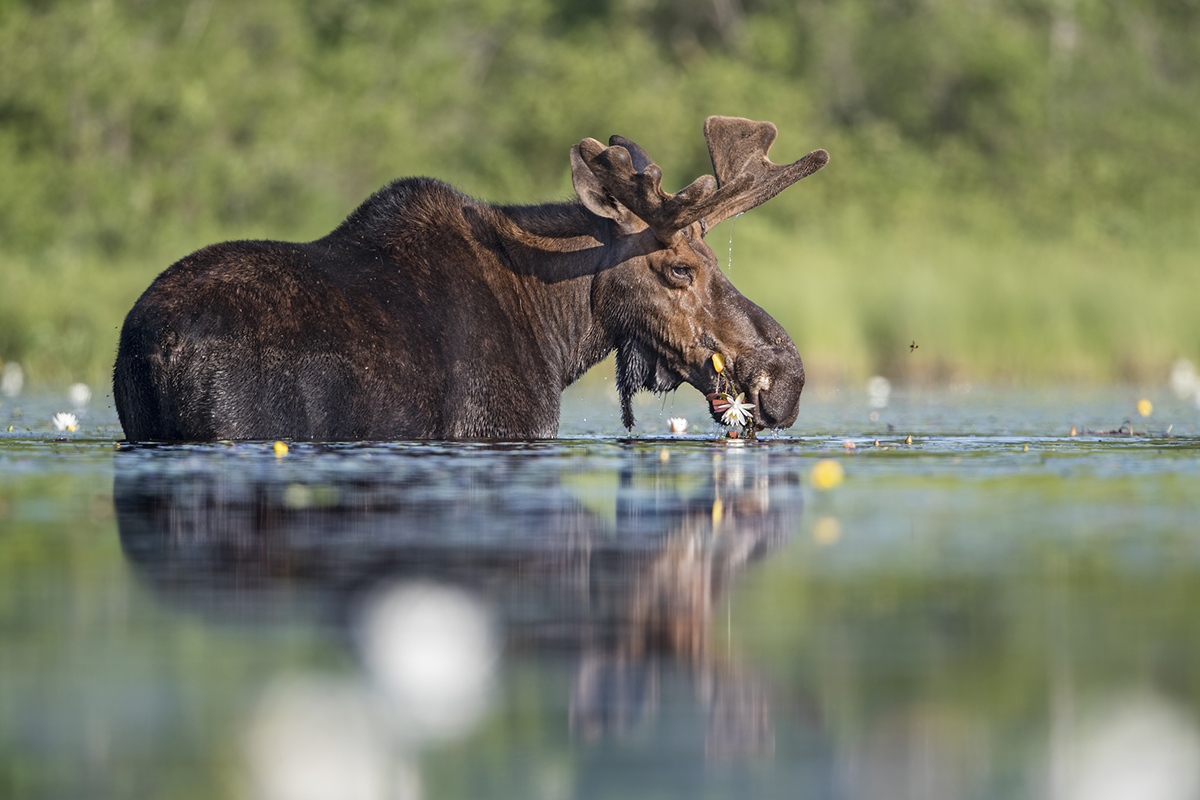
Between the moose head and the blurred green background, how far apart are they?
9.63 metres

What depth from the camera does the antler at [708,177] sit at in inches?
333

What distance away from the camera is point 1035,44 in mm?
38156

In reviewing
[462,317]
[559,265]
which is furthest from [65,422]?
[559,265]

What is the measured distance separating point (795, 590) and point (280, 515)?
1981 mm

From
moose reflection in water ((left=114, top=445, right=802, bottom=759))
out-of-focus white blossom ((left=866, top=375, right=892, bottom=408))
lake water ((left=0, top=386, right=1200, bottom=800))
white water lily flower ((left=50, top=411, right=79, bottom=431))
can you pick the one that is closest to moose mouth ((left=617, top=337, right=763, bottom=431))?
moose reflection in water ((left=114, top=445, right=802, bottom=759))

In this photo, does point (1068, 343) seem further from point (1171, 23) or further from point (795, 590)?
point (1171, 23)

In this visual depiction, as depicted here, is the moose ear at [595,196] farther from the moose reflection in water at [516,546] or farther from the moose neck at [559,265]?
the moose reflection in water at [516,546]

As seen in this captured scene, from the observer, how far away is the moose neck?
8.88 metres

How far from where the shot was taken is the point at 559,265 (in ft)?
29.3

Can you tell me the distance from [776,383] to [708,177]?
3.54 ft

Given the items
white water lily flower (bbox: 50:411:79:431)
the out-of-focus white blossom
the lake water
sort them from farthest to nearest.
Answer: the out-of-focus white blossom, white water lily flower (bbox: 50:411:79:431), the lake water

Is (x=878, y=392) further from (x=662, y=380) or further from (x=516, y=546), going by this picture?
(x=516, y=546)

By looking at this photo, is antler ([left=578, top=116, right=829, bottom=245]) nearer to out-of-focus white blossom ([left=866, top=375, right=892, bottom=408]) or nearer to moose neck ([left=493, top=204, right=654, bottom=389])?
moose neck ([left=493, top=204, right=654, bottom=389])

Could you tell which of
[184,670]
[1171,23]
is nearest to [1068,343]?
[184,670]
